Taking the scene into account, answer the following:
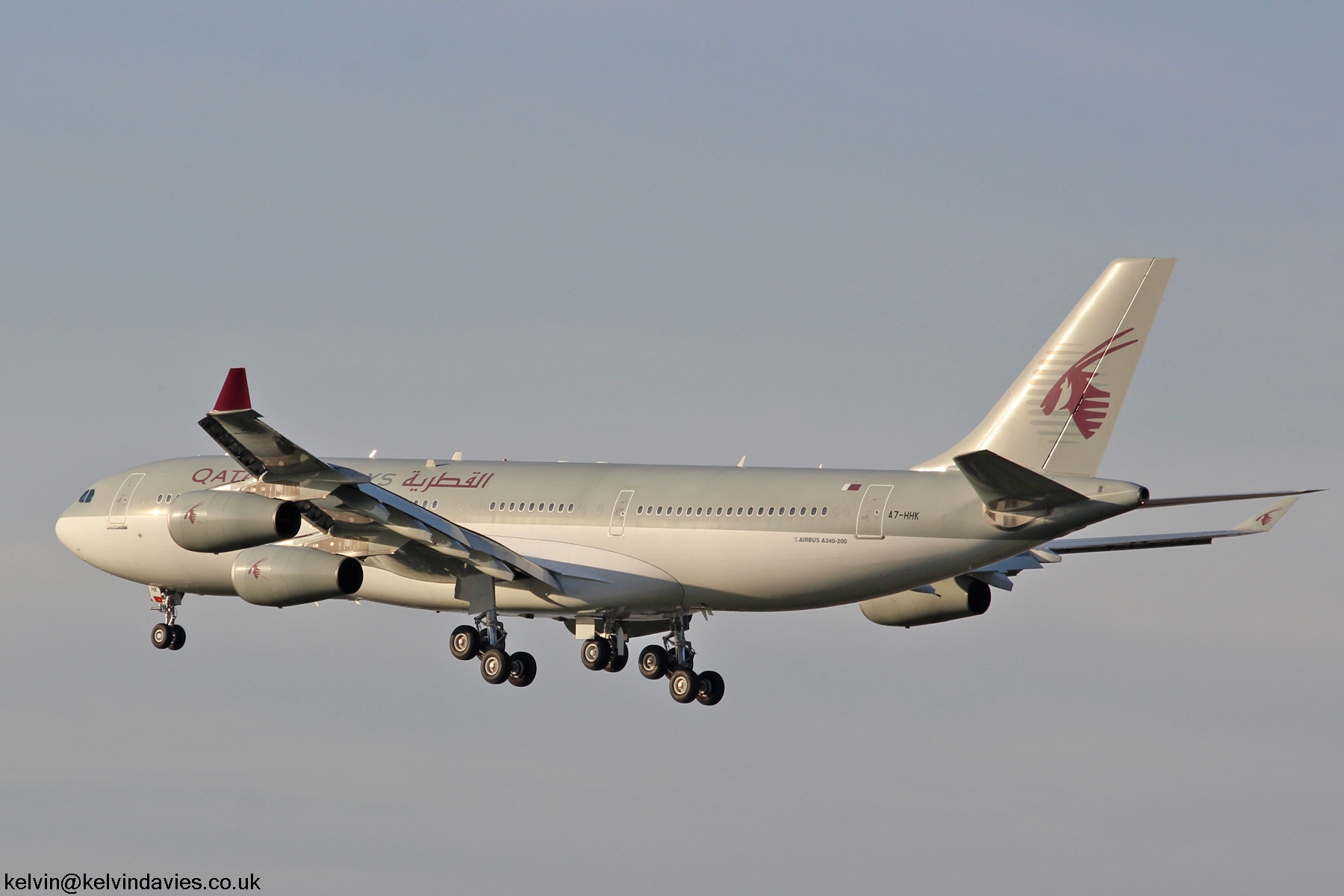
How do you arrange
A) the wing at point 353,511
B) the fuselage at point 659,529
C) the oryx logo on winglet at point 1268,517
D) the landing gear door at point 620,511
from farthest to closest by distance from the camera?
the oryx logo on winglet at point 1268,517 < the landing gear door at point 620,511 < the fuselage at point 659,529 < the wing at point 353,511

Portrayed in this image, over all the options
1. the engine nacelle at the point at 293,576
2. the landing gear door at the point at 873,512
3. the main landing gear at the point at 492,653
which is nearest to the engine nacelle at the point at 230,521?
the engine nacelle at the point at 293,576

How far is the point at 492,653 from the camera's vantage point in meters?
51.0

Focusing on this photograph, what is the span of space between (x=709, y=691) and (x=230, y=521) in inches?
546

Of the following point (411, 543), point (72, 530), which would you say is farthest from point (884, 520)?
point (72, 530)

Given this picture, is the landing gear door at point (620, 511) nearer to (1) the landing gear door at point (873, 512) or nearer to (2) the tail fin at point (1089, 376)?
(1) the landing gear door at point (873, 512)

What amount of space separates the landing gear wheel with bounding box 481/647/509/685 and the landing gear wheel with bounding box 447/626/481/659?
12.3 inches

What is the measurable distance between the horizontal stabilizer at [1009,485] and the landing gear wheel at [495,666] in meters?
13.7

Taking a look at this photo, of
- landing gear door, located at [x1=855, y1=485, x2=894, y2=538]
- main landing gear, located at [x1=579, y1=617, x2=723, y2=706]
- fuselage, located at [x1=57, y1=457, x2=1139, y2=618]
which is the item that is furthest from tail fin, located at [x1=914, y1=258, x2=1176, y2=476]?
main landing gear, located at [x1=579, y1=617, x2=723, y2=706]

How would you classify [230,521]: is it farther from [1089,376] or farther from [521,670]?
[1089,376]

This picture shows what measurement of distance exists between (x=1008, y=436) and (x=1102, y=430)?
84.3 inches

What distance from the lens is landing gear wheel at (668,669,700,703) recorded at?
51.8 metres

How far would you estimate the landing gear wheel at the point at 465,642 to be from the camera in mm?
51188

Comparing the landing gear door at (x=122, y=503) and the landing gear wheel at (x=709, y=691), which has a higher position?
the landing gear door at (x=122, y=503)

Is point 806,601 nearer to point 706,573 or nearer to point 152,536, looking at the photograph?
point 706,573
